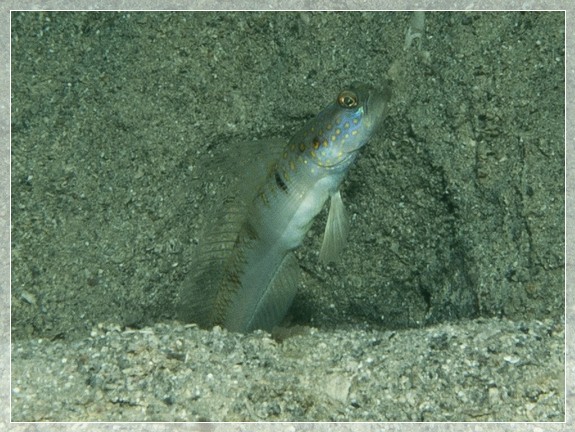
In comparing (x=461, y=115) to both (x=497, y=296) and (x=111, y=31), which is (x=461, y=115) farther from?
(x=111, y=31)

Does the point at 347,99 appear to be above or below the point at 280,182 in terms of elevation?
above

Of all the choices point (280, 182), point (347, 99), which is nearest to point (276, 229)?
point (280, 182)

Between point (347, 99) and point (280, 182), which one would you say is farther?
point (280, 182)

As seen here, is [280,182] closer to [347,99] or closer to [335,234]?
[335,234]

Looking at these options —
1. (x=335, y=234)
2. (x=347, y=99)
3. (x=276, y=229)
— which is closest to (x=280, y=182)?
(x=276, y=229)

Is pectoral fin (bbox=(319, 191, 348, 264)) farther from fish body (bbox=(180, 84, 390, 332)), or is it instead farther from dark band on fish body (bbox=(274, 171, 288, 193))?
dark band on fish body (bbox=(274, 171, 288, 193))

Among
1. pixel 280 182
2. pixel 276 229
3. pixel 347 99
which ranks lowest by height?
pixel 276 229

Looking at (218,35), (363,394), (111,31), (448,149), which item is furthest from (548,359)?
(111,31)
